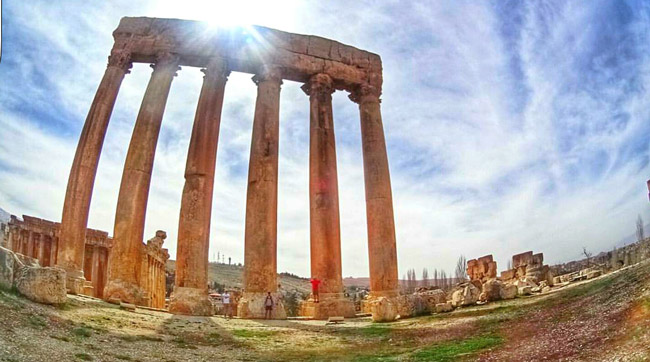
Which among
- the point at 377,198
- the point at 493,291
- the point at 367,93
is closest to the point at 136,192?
the point at 377,198

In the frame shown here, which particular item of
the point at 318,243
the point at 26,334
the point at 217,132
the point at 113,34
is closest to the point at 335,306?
the point at 318,243

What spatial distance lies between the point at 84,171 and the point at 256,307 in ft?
31.5

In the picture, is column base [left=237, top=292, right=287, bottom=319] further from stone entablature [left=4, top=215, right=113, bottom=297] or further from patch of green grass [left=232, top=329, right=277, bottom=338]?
stone entablature [left=4, top=215, right=113, bottom=297]

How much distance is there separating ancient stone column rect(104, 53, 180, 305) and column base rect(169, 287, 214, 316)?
168cm

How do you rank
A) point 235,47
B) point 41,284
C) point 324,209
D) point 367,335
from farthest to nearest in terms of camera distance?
point 235,47 < point 324,209 < point 367,335 < point 41,284

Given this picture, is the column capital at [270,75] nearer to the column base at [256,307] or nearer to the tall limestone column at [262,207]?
the tall limestone column at [262,207]

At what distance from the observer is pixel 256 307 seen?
1878 centimetres

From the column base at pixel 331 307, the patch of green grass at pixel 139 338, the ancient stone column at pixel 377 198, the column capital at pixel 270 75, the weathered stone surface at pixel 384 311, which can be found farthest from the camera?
the column capital at pixel 270 75

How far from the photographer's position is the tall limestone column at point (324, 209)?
68.4 ft

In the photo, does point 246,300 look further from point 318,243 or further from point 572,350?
point 572,350

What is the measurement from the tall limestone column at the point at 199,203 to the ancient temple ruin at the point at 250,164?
4 centimetres

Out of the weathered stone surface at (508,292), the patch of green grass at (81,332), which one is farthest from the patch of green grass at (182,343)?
the weathered stone surface at (508,292)

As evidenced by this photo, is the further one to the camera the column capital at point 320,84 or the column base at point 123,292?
the column capital at point 320,84

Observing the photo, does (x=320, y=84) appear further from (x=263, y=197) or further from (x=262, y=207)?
(x=262, y=207)
